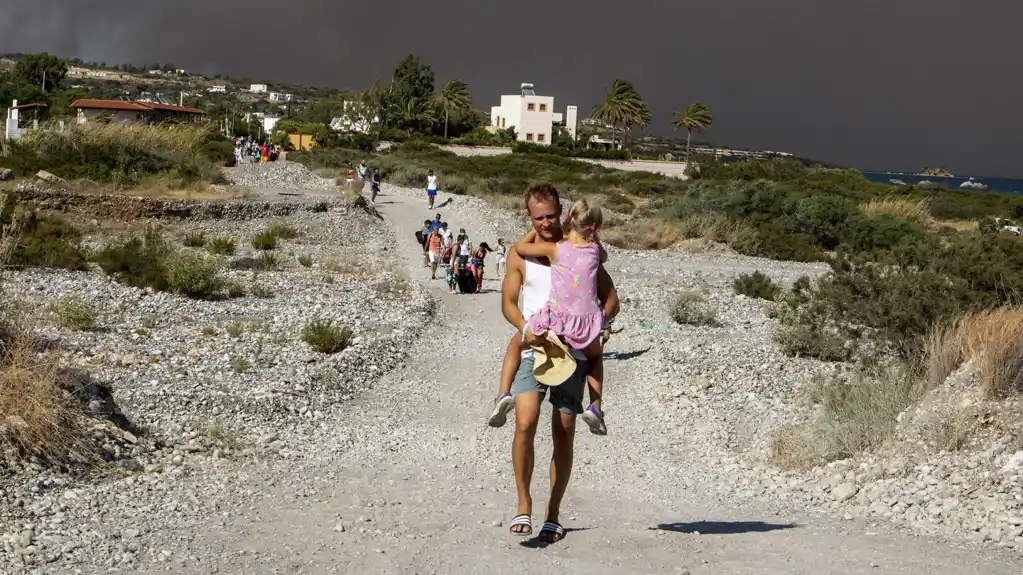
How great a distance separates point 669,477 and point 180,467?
4.05m

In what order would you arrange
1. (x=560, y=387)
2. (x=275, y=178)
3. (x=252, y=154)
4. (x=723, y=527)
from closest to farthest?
(x=560, y=387) < (x=723, y=527) < (x=275, y=178) < (x=252, y=154)

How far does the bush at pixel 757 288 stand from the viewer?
24156 millimetres

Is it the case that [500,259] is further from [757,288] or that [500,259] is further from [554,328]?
[554,328]

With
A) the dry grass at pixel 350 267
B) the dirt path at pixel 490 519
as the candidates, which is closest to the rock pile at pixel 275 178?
the dry grass at pixel 350 267

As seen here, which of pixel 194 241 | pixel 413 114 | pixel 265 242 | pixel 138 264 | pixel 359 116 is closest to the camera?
pixel 138 264

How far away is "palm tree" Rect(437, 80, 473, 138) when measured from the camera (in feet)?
371

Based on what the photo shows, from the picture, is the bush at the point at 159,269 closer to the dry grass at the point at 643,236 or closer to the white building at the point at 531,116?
the dry grass at the point at 643,236

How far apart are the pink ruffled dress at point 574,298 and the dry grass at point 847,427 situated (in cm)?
407

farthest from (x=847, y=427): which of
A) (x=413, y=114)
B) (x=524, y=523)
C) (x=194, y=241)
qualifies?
(x=413, y=114)

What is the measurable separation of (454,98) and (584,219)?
363 feet

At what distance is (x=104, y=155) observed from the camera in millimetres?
37969

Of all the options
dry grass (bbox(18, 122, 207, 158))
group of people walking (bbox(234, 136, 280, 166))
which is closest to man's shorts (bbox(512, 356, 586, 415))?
dry grass (bbox(18, 122, 207, 158))

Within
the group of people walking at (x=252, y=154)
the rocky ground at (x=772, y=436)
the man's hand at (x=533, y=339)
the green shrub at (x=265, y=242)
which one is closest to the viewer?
the man's hand at (x=533, y=339)

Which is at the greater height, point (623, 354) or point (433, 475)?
point (433, 475)
